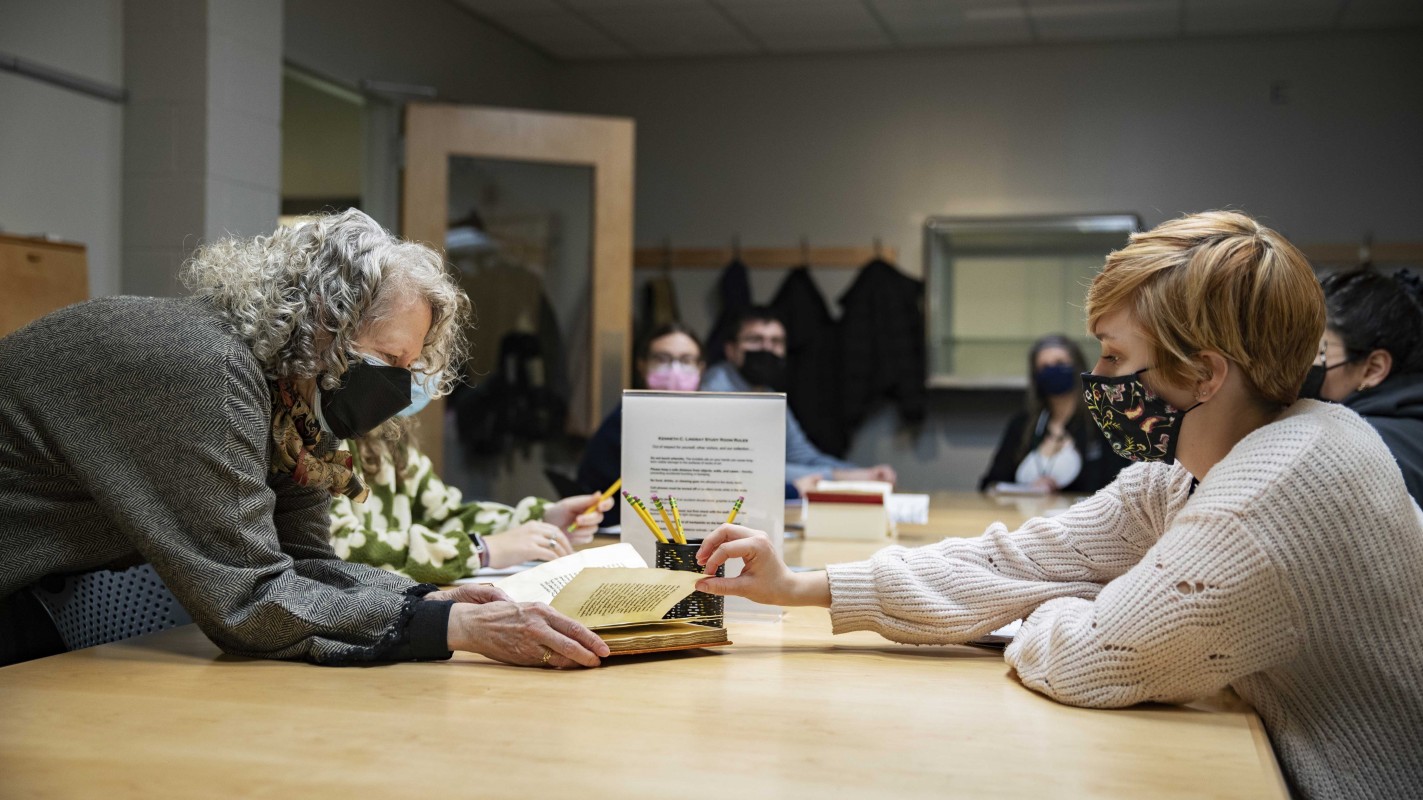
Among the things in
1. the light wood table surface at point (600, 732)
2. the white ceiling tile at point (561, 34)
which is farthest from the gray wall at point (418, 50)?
the light wood table surface at point (600, 732)

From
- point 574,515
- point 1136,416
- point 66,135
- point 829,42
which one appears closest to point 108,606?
point 574,515

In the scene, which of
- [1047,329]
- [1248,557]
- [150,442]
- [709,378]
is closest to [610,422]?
[709,378]

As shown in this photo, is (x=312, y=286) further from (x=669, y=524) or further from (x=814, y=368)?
(x=814, y=368)

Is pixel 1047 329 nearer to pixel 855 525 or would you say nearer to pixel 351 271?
pixel 855 525

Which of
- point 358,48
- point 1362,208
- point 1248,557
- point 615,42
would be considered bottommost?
point 1248,557

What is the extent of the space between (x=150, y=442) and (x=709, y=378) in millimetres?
3424

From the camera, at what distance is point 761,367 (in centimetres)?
498

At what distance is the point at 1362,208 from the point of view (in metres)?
6.20

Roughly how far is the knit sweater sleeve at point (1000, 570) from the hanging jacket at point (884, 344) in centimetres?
491

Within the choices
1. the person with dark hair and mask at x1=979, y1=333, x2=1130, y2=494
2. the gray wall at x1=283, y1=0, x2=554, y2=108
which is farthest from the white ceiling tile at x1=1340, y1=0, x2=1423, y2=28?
the gray wall at x1=283, y1=0, x2=554, y2=108

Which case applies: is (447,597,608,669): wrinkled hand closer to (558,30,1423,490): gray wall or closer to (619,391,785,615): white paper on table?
(619,391,785,615): white paper on table

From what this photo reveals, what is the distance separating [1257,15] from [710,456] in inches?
208

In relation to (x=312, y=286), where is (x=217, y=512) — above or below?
below

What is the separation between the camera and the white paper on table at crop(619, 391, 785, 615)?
5.84 feet
